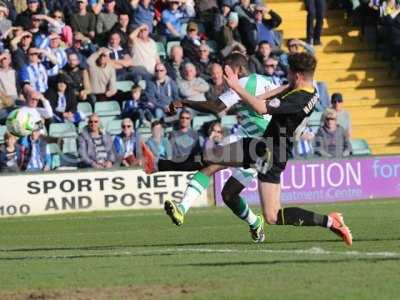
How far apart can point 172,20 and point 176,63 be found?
1.43 metres

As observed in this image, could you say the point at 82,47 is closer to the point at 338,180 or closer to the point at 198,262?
the point at 338,180

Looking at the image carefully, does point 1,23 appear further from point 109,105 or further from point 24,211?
point 24,211

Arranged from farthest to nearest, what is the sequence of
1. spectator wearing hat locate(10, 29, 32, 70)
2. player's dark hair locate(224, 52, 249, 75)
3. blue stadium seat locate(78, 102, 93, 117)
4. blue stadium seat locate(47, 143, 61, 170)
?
blue stadium seat locate(78, 102, 93, 117), spectator wearing hat locate(10, 29, 32, 70), blue stadium seat locate(47, 143, 61, 170), player's dark hair locate(224, 52, 249, 75)

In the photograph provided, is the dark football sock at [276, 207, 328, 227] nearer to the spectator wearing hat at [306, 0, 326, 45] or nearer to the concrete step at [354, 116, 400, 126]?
the concrete step at [354, 116, 400, 126]

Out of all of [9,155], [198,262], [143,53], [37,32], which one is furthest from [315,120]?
[198,262]

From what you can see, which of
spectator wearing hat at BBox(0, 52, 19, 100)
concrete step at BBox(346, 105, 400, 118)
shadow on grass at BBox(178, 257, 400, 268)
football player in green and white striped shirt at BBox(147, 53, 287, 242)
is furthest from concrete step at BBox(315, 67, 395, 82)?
shadow on grass at BBox(178, 257, 400, 268)

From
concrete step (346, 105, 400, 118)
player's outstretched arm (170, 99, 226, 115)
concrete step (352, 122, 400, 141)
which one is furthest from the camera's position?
concrete step (346, 105, 400, 118)

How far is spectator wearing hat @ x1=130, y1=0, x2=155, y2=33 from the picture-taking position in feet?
85.5

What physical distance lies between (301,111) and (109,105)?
12042 millimetres

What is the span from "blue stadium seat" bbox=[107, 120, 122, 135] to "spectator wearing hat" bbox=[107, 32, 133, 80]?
1.39 meters

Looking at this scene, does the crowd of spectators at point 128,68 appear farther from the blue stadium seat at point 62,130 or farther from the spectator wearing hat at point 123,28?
the blue stadium seat at point 62,130

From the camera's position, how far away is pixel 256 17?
2755 centimetres

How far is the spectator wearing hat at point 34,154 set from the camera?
22594mm

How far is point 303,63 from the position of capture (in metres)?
12.7
